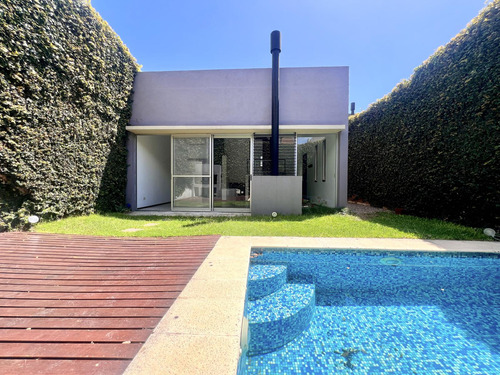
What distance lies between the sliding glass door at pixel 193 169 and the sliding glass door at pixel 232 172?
1.02ft

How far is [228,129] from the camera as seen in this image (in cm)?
835

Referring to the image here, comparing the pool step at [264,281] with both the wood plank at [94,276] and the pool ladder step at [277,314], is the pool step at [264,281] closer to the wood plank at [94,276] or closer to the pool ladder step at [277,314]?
the pool ladder step at [277,314]

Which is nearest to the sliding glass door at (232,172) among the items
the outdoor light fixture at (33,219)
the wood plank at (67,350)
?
the outdoor light fixture at (33,219)

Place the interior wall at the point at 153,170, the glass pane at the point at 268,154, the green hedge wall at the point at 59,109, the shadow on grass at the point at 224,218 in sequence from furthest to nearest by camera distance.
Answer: the interior wall at the point at 153,170, the glass pane at the point at 268,154, the shadow on grass at the point at 224,218, the green hedge wall at the point at 59,109

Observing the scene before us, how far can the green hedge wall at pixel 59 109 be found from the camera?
459cm

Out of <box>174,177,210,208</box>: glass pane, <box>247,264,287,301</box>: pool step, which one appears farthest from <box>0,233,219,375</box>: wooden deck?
<box>174,177,210,208</box>: glass pane

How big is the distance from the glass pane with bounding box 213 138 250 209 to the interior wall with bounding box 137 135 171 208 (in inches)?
127

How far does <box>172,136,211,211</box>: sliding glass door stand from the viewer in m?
8.71

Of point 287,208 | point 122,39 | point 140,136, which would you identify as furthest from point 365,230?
point 122,39

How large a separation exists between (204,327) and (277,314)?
98 cm

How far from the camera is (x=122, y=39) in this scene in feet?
26.5

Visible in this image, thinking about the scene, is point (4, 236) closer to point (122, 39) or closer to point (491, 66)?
point (122, 39)

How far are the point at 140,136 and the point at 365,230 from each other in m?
8.77

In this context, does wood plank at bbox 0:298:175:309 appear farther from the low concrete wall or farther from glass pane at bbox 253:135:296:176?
glass pane at bbox 253:135:296:176
